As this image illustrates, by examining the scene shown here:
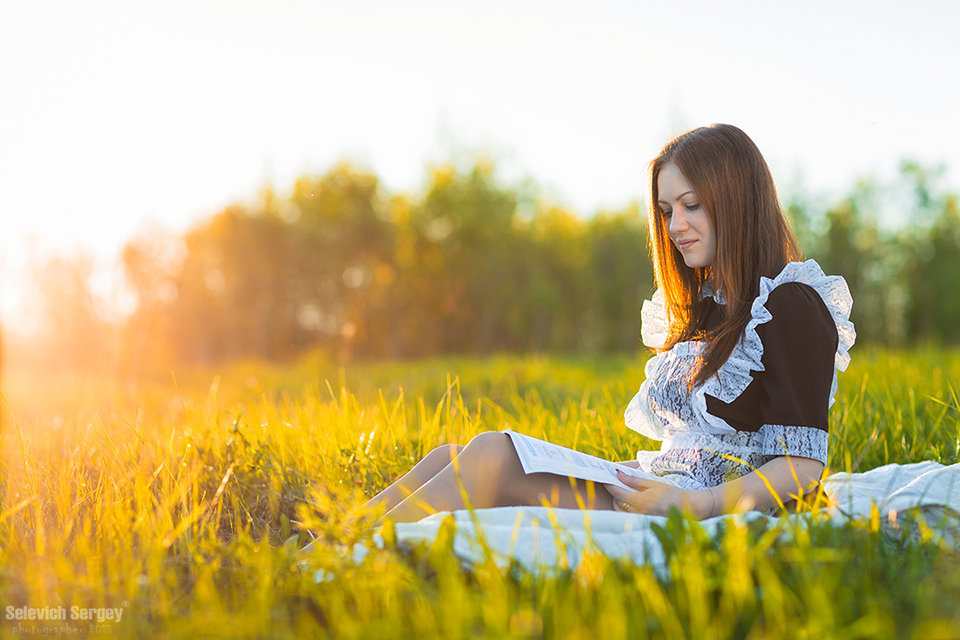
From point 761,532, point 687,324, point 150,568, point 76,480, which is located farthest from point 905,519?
point 76,480

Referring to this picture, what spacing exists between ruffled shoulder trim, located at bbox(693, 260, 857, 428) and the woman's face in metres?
0.26

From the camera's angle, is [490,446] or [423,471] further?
[423,471]

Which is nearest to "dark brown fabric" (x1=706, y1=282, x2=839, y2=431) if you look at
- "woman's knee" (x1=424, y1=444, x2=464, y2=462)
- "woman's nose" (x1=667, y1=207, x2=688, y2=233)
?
"woman's nose" (x1=667, y1=207, x2=688, y2=233)

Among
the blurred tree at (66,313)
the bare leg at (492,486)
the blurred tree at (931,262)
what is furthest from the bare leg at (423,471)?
the blurred tree at (931,262)

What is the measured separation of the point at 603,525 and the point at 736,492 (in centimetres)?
47

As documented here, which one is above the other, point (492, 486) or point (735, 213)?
point (735, 213)

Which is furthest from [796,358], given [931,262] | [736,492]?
[931,262]

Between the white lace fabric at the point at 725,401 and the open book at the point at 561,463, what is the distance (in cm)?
17

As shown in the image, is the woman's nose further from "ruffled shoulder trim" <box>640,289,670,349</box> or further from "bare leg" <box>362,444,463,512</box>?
"bare leg" <box>362,444,463,512</box>

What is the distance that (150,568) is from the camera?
1.91m

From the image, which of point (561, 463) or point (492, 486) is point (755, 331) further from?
point (492, 486)

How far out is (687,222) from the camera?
2.53 m

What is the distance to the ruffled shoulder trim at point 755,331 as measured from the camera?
2295 mm

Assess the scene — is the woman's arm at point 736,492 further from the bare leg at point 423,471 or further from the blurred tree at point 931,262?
the blurred tree at point 931,262
